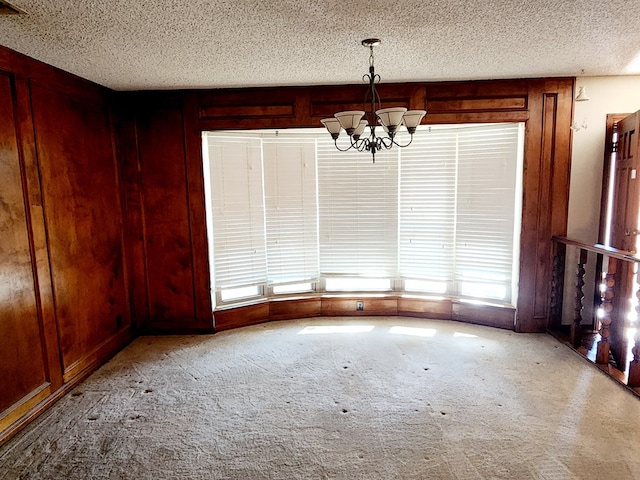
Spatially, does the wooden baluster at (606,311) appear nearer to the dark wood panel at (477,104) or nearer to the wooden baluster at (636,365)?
the wooden baluster at (636,365)

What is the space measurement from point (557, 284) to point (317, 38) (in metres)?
3.31

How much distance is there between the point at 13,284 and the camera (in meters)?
2.60

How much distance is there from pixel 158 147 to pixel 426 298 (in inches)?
133

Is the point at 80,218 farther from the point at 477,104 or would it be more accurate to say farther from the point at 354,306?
the point at 477,104

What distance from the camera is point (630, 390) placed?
9.29ft

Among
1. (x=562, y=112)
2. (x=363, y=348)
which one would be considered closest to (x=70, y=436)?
(x=363, y=348)

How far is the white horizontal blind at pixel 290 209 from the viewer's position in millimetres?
4441

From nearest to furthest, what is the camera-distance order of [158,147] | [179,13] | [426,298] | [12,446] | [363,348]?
[179,13], [12,446], [363,348], [158,147], [426,298]

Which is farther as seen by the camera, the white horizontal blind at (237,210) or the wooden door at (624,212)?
the white horizontal blind at (237,210)

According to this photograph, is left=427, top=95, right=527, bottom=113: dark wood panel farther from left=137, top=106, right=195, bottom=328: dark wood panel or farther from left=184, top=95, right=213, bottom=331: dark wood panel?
left=137, top=106, right=195, bottom=328: dark wood panel

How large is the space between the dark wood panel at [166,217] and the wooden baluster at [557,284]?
3.65 metres

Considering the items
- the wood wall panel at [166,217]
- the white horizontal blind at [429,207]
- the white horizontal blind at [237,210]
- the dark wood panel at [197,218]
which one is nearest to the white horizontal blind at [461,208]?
the white horizontal blind at [429,207]

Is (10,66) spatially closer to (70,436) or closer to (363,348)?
(70,436)

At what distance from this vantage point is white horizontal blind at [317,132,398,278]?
14.7 ft
